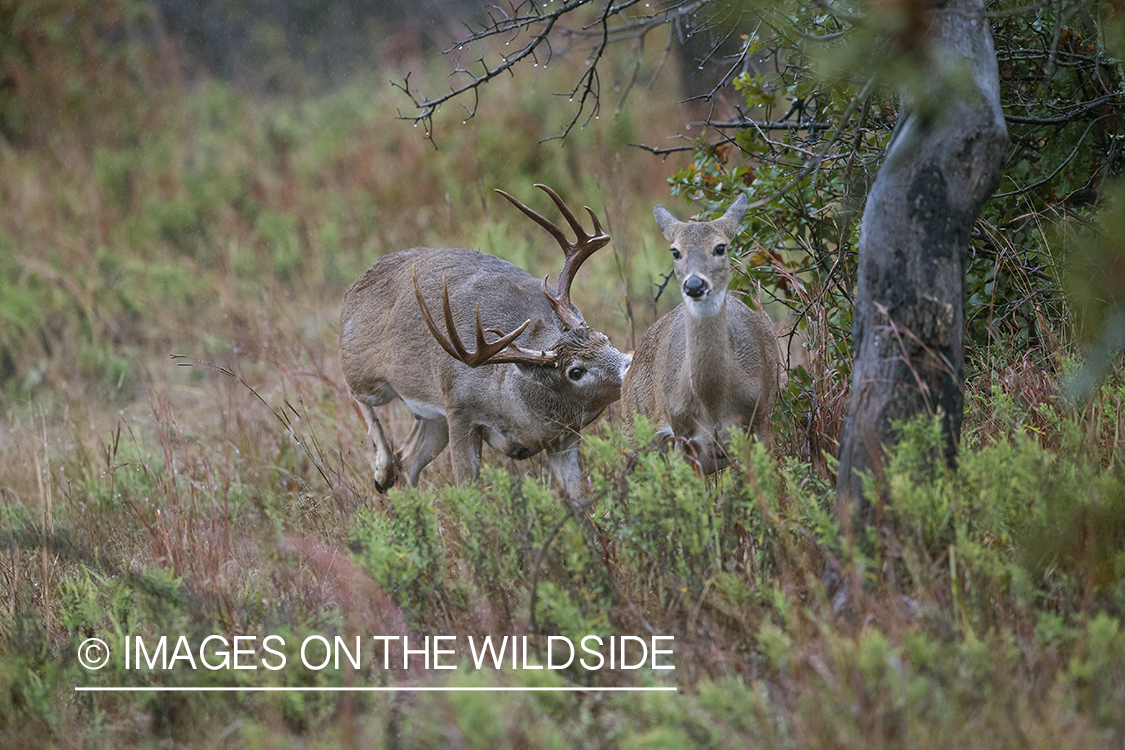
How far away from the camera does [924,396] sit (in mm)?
3389

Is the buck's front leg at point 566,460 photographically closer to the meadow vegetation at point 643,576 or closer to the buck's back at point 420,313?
the meadow vegetation at point 643,576

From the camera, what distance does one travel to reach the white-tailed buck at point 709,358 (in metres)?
4.31

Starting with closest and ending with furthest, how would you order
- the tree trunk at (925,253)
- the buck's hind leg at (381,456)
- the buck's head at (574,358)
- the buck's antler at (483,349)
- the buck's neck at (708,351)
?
the tree trunk at (925,253), the buck's neck at (708,351), the buck's antler at (483,349), the buck's head at (574,358), the buck's hind leg at (381,456)

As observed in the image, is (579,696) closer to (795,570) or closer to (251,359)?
(795,570)

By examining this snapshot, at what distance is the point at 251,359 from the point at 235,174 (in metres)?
5.04

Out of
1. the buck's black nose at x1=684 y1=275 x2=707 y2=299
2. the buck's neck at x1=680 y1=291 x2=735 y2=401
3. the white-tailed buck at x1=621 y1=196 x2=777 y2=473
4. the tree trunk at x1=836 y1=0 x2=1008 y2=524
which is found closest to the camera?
the tree trunk at x1=836 y1=0 x2=1008 y2=524

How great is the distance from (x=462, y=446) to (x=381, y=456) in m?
0.65

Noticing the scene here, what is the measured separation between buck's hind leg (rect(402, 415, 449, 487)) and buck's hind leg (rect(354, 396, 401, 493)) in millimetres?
108

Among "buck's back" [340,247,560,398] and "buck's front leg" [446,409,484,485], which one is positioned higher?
"buck's back" [340,247,560,398]

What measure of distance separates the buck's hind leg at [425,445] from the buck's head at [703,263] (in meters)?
2.08

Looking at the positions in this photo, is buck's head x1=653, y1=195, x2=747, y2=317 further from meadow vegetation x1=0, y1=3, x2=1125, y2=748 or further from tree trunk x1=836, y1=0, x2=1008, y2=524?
tree trunk x1=836, y1=0, x2=1008, y2=524

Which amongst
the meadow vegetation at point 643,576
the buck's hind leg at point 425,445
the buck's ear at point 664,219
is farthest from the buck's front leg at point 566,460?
the buck's ear at point 664,219

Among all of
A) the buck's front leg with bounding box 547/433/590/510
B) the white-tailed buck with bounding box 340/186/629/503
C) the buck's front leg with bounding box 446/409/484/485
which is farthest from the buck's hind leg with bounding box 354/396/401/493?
the buck's front leg with bounding box 547/433/590/510

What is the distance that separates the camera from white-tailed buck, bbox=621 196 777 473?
170 inches
